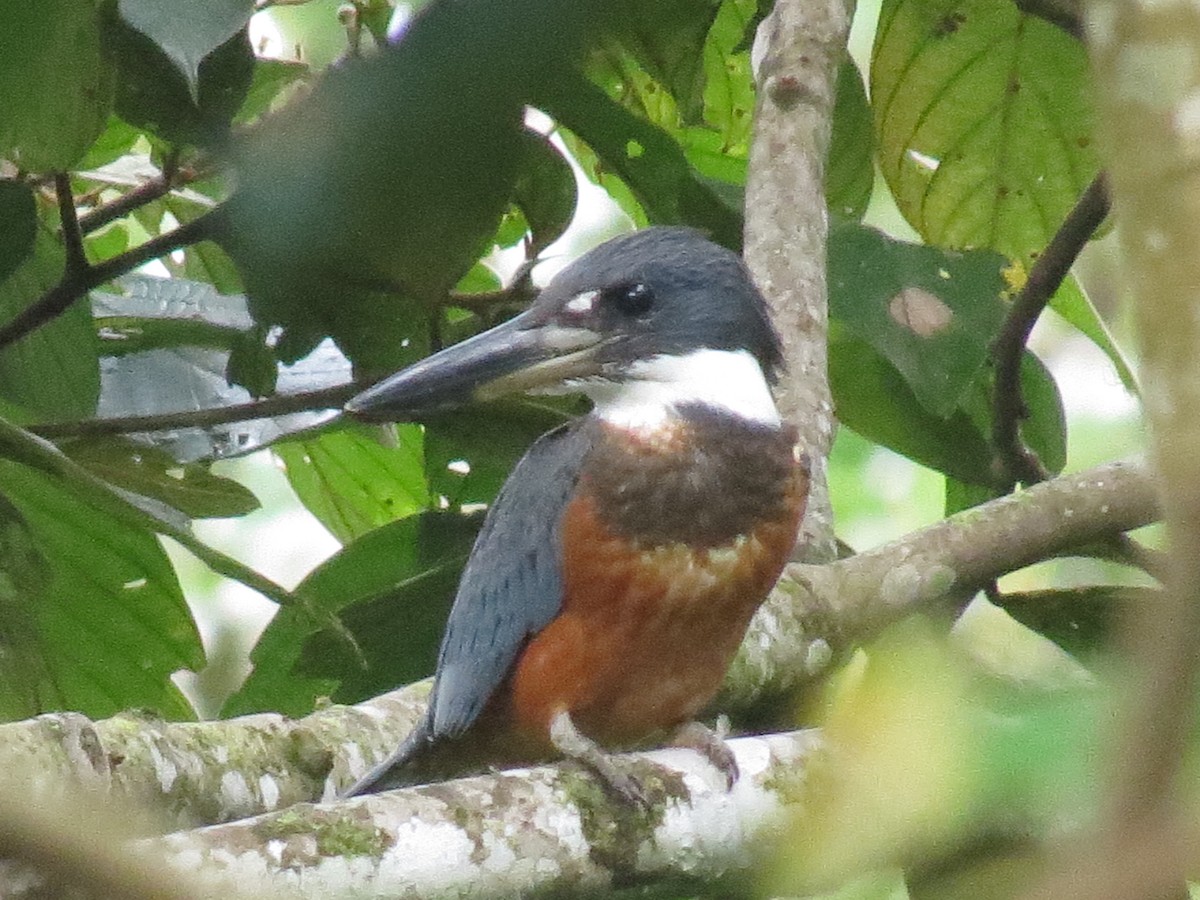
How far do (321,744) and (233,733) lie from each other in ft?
0.54

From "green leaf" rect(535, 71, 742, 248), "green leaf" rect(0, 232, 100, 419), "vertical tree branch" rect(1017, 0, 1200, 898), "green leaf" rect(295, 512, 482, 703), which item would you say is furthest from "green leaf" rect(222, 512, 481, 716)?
"vertical tree branch" rect(1017, 0, 1200, 898)

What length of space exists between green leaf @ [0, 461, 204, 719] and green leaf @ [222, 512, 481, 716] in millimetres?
166

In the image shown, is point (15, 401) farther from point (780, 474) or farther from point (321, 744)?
point (780, 474)

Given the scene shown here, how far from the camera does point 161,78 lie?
223cm

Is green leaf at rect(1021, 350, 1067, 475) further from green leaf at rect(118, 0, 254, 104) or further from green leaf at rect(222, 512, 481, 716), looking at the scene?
green leaf at rect(118, 0, 254, 104)

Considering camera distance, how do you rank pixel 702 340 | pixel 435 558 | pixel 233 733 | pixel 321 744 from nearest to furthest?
1. pixel 233 733
2. pixel 321 744
3. pixel 702 340
4. pixel 435 558

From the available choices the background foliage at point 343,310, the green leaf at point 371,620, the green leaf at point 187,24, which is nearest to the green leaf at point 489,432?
the background foliage at point 343,310

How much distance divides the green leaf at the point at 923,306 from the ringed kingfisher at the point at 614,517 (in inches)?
9.8

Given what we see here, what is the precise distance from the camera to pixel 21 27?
0.86 m

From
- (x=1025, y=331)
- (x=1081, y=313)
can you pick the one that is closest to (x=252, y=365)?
(x=1025, y=331)

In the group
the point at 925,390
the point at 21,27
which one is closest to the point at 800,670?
the point at 925,390

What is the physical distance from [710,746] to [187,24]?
42.6 inches

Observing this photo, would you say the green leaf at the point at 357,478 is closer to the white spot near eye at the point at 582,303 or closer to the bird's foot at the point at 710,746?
the white spot near eye at the point at 582,303

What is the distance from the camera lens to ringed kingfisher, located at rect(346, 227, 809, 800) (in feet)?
7.67
